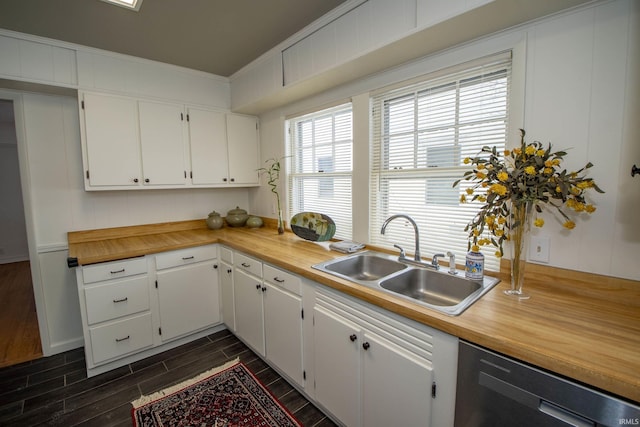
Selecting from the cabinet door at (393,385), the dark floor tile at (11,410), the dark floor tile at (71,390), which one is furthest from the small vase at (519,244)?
the dark floor tile at (11,410)

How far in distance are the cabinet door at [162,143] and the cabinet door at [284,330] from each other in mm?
1504

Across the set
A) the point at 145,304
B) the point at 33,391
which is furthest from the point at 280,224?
the point at 33,391

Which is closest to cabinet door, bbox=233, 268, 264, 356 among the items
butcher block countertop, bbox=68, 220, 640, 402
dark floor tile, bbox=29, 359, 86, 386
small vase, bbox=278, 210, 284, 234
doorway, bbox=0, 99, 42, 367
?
butcher block countertop, bbox=68, 220, 640, 402

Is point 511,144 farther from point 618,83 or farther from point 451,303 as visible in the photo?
point 451,303

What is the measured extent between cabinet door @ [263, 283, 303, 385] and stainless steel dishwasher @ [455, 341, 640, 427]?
3.36ft

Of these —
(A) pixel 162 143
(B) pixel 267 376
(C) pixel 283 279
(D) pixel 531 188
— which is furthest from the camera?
(A) pixel 162 143

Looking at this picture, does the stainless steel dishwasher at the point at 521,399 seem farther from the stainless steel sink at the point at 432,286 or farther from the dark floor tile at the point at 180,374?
the dark floor tile at the point at 180,374

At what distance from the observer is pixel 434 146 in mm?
1805

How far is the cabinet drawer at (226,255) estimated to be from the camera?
8.31 ft

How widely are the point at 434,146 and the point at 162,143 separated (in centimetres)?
236

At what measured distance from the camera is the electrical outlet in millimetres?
1405

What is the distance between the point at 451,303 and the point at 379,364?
536mm

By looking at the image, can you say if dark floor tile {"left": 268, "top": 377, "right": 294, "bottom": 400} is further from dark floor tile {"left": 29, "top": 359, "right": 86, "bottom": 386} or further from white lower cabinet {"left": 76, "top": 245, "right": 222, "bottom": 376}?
dark floor tile {"left": 29, "top": 359, "right": 86, "bottom": 386}

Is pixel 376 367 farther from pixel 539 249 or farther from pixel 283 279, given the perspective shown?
pixel 539 249
